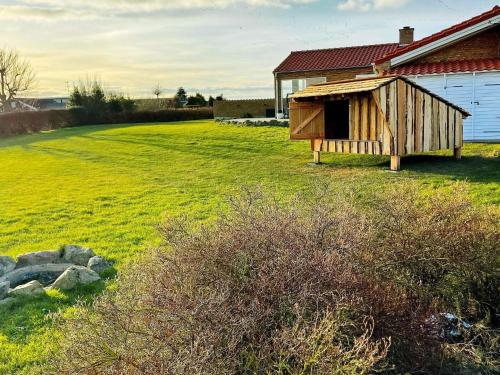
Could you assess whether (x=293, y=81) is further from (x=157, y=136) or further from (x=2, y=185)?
(x=2, y=185)

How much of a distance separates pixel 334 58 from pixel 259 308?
31.0m

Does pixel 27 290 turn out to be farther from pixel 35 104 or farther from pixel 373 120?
pixel 35 104

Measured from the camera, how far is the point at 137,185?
13.5 meters

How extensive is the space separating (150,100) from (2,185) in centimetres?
3587

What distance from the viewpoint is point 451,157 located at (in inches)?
529

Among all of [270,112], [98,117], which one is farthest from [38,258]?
[98,117]

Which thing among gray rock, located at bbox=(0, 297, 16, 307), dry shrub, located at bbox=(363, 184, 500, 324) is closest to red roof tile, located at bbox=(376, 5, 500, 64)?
dry shrub, located at bbox=(363, 184, 500, 324)

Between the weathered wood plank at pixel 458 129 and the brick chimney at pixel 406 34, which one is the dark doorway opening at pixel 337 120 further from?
the brick chimney at pixel 406 34

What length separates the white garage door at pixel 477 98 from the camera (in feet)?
53.6

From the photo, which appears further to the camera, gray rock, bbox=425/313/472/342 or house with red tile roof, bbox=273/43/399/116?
house with red tile roof, bbox=273/43/399/116

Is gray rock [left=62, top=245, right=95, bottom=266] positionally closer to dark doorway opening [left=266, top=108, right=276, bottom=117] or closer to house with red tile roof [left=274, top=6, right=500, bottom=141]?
house with red tile roof [left=274, top=6, right=500, bottom=141]

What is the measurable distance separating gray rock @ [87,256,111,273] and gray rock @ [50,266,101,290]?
242 millimetres

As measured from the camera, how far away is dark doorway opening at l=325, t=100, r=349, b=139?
15.4 m

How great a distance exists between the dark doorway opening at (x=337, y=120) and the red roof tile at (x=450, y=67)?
3951 millimetres
